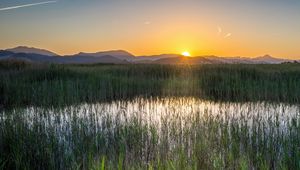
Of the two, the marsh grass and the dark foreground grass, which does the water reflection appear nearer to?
the marsh grass

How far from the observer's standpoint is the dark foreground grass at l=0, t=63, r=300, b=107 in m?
12.4

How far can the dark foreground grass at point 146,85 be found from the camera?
40.8 feet

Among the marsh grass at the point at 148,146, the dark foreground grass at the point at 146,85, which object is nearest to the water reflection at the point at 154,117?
the marsh grass at the point at 148,146

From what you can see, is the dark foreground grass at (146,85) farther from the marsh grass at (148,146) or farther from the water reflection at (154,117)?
the marsh grass at (148,146)

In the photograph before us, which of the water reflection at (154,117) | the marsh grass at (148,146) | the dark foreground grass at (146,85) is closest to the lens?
the marsh grass at (148,146)

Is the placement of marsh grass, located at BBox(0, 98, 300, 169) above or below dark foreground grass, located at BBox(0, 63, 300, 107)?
below

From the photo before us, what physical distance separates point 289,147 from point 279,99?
8.21 m

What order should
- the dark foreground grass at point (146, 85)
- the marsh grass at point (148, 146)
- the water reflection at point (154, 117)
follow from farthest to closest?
the dark foreground grass at point (146, 85)
the water reflection at point (154, 117)
the marsh grass at point (148, 146)

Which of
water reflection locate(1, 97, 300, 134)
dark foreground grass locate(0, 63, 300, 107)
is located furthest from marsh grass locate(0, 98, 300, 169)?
dark foreground grass locate(0, 63, 300, 107)

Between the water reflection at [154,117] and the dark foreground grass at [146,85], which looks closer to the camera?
the water reflection at [154,117]

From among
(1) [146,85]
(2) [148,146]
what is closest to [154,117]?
(2) [148,146]

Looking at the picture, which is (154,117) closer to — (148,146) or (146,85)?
(148,146)

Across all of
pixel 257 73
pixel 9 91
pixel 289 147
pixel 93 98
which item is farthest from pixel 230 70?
pixel 289 147

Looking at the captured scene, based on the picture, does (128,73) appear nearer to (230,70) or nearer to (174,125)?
(230,70)
